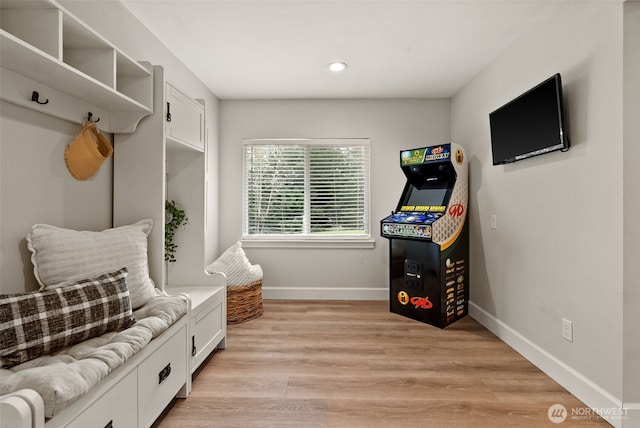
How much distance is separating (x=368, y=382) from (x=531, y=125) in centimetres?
206

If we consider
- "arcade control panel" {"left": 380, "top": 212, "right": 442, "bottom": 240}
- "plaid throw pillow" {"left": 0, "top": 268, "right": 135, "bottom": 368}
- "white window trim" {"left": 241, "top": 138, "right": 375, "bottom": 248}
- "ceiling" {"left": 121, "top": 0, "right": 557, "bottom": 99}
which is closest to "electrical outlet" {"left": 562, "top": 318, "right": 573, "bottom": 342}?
"arcade control panel" {"left": 380, "top": 212, "right": 442, "bottom": 240}

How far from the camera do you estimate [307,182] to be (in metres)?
4.12

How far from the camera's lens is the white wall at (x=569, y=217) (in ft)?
5.74

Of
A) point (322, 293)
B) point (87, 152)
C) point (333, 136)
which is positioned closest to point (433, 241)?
point (322, 293)

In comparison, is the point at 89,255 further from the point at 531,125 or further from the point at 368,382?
the point at 531,125

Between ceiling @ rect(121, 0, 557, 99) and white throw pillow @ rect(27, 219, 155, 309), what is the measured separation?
158 cm

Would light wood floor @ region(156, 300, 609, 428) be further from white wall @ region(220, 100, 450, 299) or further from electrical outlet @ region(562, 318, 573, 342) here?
white wall @ region(220, 100, 450, 299)

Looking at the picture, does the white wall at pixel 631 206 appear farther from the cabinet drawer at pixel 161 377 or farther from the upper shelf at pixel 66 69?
the upper shelf at pixel 66 69

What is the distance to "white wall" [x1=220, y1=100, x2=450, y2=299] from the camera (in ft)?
13.4

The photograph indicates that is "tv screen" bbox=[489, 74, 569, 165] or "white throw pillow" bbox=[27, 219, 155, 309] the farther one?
"tv screen" bbox=[489, 74, 569, 165]

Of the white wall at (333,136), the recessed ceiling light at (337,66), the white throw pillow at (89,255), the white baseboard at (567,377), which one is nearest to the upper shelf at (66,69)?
the white throw pillow at (89,255)

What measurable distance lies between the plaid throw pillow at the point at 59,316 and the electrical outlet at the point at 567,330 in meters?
2.49

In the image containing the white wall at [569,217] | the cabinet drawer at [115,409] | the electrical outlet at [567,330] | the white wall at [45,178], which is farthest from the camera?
the electrical outlet at [567,330]

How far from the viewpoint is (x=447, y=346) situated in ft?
8.82
